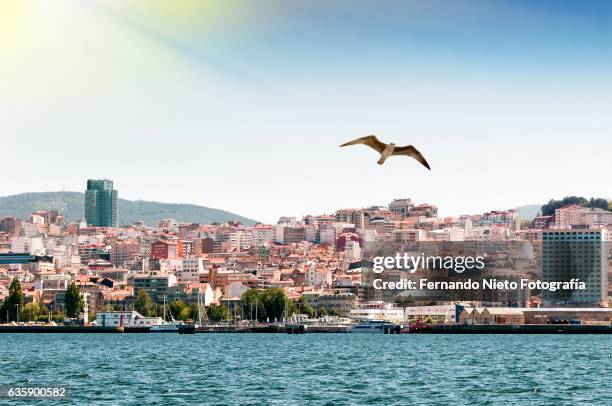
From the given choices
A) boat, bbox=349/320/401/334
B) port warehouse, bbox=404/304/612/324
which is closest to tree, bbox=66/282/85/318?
boat, bbox=349/320/401/334

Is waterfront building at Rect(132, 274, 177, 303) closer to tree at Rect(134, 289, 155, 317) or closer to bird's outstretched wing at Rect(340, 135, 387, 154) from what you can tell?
tree at Rect(134, 289, 155, 317)

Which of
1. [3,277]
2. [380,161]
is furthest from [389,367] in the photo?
[3,277]

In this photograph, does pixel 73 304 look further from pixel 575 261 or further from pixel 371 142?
pixel 371 142

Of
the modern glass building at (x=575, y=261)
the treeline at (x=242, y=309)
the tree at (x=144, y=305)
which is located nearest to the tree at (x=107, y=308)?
the treeline at (x=242, y=309)

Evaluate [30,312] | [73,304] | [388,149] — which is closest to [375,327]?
[73,304]

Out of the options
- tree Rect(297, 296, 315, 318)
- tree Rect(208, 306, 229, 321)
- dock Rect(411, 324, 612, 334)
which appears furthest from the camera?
tree Rect(297, 296, 315, 318)

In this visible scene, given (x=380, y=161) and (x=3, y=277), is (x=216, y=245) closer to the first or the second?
(x=3, y=277)
